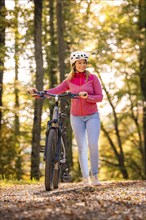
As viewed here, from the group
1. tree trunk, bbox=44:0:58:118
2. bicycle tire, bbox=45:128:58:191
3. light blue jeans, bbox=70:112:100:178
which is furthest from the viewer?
tree trunk, bbox=44:0:58:118

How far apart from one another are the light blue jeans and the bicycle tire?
1.76ft

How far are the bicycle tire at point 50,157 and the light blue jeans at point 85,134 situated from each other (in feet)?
1.76

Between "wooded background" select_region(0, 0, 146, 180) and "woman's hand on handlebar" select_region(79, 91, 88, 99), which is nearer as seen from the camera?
"woman's hand on handlebar" select_region(79, 91, 88, 99)

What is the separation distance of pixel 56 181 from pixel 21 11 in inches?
239

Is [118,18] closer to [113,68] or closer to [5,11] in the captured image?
[113,68]

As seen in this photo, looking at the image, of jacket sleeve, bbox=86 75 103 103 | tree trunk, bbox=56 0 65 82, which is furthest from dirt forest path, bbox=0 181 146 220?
tree trunk, bbox=56 0 65 82

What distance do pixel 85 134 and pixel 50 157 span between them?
0.92 meters

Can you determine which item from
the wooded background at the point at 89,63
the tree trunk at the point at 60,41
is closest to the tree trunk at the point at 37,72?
the wooded background at the point at 89,63

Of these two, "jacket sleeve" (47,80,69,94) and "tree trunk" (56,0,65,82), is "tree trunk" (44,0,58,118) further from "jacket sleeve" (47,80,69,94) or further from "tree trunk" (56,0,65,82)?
"jacket sleeve" (47,80,69,94)

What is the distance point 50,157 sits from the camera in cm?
790

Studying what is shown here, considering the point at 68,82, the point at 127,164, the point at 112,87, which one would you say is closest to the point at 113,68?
the point at 112,87

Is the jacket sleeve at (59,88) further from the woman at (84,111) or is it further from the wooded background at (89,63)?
the wooded background at (89,63)

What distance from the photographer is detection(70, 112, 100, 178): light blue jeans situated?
27.7 feet

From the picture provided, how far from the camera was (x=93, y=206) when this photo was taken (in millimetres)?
5586
